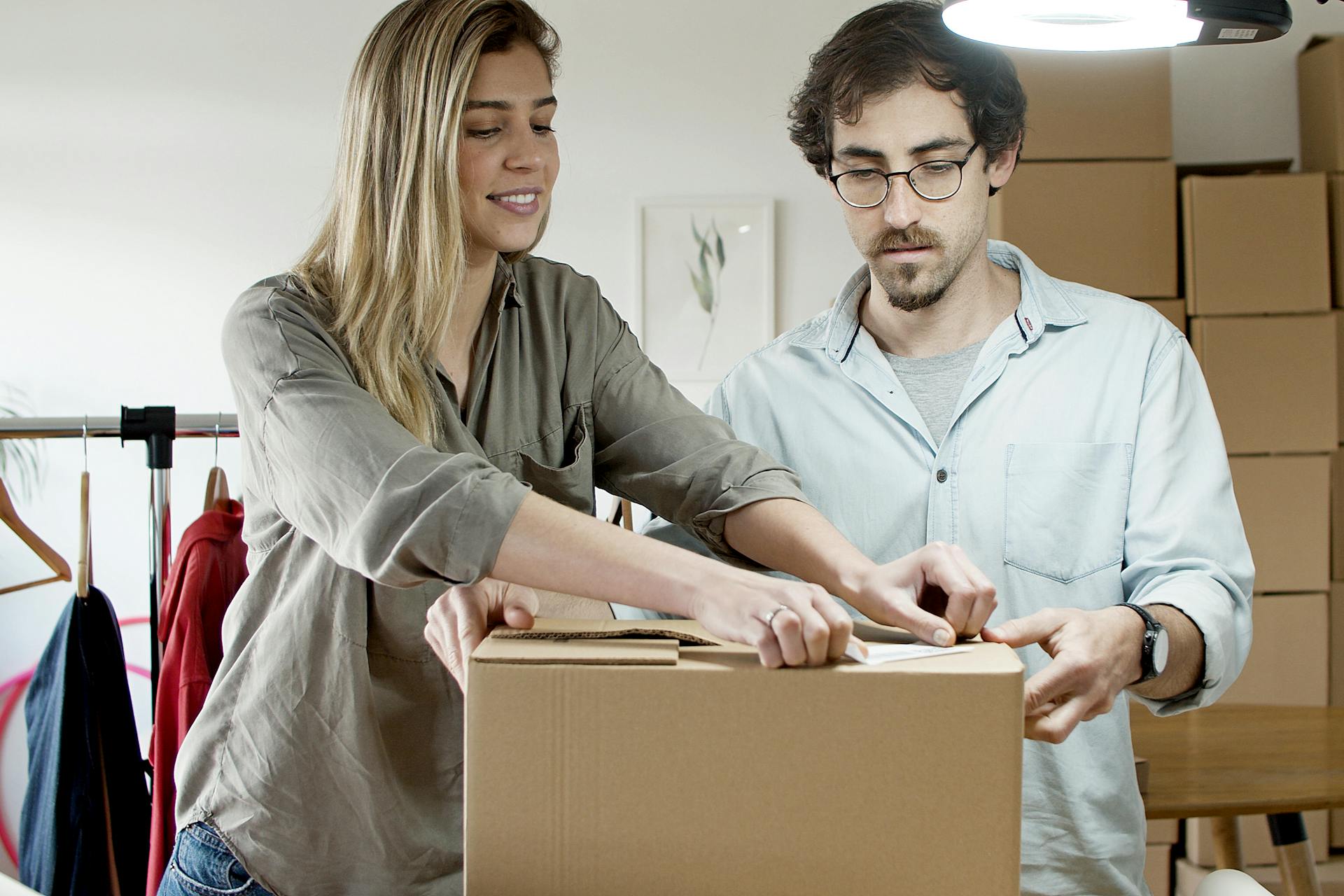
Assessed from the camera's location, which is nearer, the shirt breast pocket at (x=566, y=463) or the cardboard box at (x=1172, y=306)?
the shirt breast pocket at (x=566, y=463)

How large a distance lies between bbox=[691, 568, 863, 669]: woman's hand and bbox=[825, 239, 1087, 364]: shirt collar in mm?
687

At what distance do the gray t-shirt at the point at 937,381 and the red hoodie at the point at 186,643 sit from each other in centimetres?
88

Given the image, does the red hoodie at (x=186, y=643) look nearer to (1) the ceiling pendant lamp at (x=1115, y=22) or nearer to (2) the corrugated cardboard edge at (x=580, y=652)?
(2) the corrugated cardboard edge at (x=580, y=652)

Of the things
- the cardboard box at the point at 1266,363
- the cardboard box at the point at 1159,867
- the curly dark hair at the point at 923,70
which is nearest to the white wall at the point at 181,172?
the cardboard box at the point at 1266,363

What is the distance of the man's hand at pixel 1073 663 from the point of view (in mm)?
905

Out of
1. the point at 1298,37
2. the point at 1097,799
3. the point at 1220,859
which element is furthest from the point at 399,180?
the point at 1298,37

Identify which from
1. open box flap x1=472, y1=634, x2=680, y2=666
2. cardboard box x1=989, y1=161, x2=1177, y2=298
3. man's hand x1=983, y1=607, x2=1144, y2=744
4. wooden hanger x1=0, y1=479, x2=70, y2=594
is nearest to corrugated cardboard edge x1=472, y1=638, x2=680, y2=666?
open box flap x1=472, y1=634, x2=680, y2=666

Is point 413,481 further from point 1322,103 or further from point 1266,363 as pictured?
point 1322,103

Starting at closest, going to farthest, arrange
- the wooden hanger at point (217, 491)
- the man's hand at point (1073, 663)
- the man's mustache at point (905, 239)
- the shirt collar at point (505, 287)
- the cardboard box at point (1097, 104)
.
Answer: the man's hand at point (1073, 663) < the shirt collar at point (505, 287) < the man's mustache at point (905, 239) < the wooden hanger at point (217, 491) < the cardboard box at point (1097, 104)

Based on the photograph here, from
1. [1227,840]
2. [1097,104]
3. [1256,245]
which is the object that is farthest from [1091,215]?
[1227,840]

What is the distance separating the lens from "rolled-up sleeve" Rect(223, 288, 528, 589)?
81 centimetres

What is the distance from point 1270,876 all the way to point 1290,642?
0.58 meters

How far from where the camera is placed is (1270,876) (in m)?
2.85

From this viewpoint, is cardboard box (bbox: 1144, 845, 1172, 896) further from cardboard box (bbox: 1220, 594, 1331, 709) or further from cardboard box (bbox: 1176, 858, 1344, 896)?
cardboard box (bbox: 1220, 594, 1331, 709)
